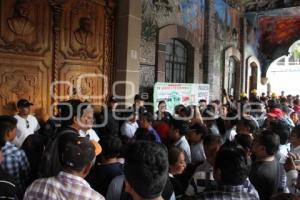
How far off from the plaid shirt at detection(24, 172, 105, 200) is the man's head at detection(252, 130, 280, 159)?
1567 mm

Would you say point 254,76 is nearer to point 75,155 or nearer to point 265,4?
point 265,4

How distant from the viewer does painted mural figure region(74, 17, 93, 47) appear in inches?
254

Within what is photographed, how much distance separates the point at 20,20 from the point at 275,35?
12.8m

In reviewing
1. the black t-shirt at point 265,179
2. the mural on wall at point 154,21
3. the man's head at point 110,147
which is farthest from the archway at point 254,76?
the man's head at point 110,147

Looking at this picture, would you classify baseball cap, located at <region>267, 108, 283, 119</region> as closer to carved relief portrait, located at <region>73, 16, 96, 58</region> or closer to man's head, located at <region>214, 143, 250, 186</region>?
carved relief portrait, located at <region>73, 16, 96, 58</region>

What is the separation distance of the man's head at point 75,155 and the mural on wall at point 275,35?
14.6 meters

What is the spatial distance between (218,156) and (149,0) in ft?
21.9

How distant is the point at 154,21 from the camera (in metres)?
8.15

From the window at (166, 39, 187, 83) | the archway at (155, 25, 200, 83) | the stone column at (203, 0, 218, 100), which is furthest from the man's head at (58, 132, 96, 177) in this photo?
the stone column at (203, 0, 218, 100)

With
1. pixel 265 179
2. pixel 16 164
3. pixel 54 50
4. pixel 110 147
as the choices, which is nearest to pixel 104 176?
pixel 110 147

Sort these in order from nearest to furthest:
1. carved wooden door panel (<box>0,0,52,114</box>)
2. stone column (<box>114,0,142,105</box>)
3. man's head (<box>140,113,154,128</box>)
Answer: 1. man's head (<box>140,113,154,128</box>)
2. carved wooden door panel (<box>0,0,52,114</box>)
3. stone column (<box>114,0,142,105</box>)

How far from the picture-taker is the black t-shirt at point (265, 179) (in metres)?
2.62

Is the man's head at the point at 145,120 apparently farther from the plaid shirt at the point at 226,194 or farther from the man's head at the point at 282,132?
the plaid shirt at the point at 226,194

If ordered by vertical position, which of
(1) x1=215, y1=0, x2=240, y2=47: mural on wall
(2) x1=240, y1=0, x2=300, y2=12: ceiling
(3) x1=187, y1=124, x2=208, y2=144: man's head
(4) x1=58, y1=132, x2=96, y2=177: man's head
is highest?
(2) x1=240, y1=0, x2=300, y2=12: ceiling
